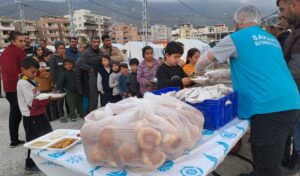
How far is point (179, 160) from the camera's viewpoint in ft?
4.32

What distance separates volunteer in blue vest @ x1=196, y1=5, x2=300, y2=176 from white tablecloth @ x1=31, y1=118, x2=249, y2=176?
172 millimetres

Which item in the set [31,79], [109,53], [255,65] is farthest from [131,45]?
[255,65]

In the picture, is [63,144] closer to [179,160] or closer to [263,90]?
[179,160]

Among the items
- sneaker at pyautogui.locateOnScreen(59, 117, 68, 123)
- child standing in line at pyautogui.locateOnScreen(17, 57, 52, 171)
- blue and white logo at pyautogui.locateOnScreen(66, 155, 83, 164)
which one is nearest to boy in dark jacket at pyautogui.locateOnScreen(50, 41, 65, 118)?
sneaker at pyautogui.locateOnScreen(59, 117, 68, 123)

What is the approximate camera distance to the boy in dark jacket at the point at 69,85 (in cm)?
485

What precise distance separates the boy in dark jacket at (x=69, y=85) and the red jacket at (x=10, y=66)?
121 cm

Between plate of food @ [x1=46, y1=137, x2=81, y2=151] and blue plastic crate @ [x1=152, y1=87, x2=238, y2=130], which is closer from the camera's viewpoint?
plate of food @ [x1=46, y1=137, x2=81, y2=151]

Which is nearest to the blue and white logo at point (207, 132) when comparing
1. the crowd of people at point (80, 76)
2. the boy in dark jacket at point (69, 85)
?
the crowd of people at point (80, 76)

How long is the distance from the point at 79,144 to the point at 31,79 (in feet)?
4.87

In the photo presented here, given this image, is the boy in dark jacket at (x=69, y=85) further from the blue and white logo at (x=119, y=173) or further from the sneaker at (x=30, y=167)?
the blue and white logo at (x=119, y=173)

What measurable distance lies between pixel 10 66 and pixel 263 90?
3.41 metres

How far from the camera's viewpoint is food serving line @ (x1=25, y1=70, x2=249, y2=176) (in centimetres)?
118

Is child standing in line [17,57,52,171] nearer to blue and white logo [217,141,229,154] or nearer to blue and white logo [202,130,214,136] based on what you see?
blue and white logo [202,130,214,136]

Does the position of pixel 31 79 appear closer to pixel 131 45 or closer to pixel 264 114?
pixel 264 114
